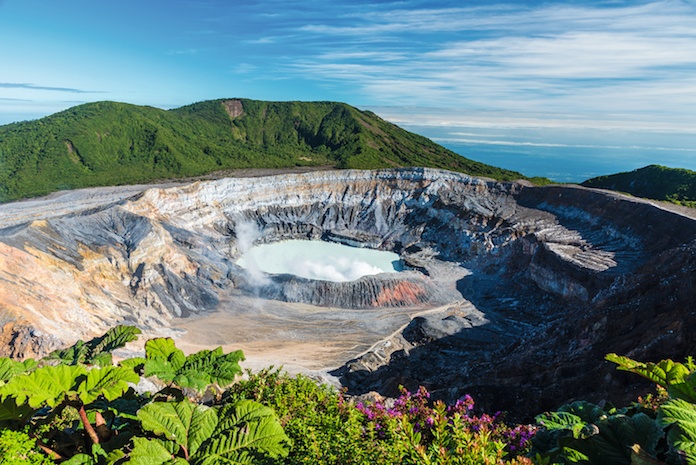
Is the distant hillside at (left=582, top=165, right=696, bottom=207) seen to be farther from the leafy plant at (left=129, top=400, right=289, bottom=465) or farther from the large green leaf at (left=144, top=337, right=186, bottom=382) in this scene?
the large green leaf at (left=144, top=337, right=186, bottom=382)

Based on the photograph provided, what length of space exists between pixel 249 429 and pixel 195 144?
113 metres

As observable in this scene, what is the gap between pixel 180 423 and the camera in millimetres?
5750

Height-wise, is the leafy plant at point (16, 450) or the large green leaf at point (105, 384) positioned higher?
the large green leaf at point (105, 384)

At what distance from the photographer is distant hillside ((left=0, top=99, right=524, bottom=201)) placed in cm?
8425

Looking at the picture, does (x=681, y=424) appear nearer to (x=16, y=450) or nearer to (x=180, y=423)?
(x=180, y=423)

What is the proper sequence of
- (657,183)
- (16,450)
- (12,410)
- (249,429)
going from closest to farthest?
1. (16,450)
2. (12,410)
3. (249,429)
4. (657,183)

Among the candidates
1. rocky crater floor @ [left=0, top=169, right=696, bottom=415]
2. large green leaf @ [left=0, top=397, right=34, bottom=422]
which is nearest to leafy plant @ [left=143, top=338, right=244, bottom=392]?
large green leaf @ [left=0, top=397, right=34, bottom=422]

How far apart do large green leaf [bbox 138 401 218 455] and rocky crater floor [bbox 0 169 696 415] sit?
16530mm

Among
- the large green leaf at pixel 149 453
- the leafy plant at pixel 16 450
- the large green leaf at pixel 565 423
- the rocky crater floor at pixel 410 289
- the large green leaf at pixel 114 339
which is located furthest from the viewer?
the rocky crater floor at pixel 410 289

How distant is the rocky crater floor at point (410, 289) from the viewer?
22.3 m

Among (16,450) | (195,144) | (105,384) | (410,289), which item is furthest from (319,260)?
(195,144)

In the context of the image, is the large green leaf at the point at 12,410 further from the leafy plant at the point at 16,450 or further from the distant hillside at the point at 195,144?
the distant hillside at the point at 195,144

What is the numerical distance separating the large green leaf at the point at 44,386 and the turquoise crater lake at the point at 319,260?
4158cm

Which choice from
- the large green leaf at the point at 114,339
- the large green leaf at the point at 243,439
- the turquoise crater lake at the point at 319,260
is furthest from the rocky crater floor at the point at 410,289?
the large green leaf at the point at 114,339
